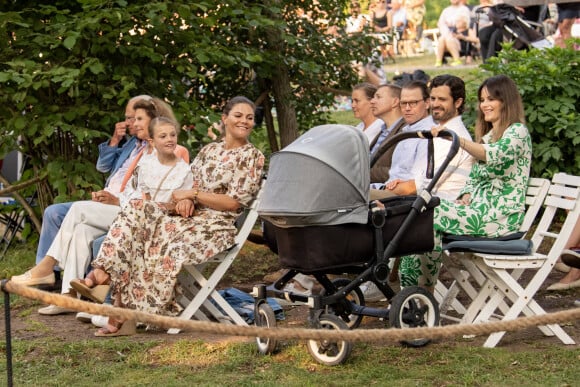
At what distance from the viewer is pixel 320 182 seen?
5.39 meters

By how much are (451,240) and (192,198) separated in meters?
1.65

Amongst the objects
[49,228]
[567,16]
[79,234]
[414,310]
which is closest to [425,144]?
[414,310]

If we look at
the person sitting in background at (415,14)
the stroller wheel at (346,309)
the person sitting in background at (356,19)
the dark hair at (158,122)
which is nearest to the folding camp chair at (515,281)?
the stroller wheel at (346,309)

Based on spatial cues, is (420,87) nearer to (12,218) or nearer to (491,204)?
(491,204)

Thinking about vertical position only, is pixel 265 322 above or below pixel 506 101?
below

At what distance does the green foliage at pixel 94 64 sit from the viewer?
784 centimetres

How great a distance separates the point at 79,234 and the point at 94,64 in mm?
1566

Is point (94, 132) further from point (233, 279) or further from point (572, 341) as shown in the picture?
point (572, 341)

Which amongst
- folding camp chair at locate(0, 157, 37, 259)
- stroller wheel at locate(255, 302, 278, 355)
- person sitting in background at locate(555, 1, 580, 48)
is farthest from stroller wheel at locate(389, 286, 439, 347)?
person sitting in background at locate(555, 1, 580, 48)

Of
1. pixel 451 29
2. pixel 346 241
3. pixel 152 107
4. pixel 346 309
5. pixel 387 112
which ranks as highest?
pixel 451 29

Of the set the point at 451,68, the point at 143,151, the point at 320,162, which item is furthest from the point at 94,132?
the point at 451,68

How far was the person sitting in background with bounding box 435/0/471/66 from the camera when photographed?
58.5ft

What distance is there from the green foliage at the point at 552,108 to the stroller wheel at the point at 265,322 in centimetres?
356

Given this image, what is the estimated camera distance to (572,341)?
18.8 ft
